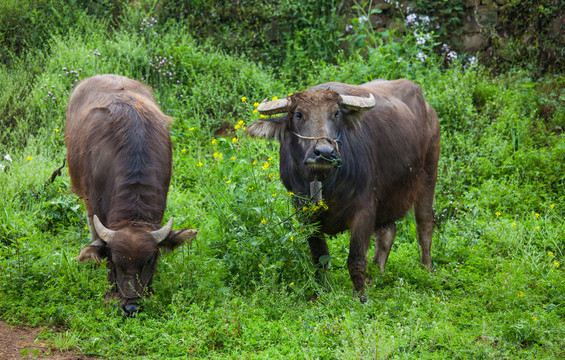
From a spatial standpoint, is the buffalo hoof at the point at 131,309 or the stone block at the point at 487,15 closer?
the buffalo hoof at the point at 131,309

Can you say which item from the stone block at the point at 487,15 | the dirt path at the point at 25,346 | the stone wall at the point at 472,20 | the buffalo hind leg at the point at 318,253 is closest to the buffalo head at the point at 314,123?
the buffalo hind leg at the point at 318,253

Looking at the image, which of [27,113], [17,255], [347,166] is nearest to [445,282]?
[347,166]

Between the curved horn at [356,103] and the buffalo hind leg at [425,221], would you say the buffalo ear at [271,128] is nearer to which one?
the curved horn at [356,103]

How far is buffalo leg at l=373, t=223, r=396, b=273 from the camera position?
→ 672cm

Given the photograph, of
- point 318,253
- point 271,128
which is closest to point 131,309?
point 318,253

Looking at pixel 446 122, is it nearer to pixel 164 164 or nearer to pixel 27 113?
pixel 164 164

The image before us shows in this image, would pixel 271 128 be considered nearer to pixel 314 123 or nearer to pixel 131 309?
pixel 314 123


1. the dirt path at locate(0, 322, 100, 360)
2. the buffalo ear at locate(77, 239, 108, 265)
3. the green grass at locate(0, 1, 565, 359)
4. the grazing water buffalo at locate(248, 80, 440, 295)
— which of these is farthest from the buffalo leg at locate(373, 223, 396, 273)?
the dirt path at locate(0, 322, 100, 360)

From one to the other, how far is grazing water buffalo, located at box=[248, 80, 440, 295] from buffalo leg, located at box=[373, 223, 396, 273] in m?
0.34

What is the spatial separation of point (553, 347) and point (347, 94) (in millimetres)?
2799

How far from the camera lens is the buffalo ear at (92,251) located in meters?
5.10

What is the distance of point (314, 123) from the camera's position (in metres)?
5.27

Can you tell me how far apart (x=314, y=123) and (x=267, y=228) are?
1.12 meters

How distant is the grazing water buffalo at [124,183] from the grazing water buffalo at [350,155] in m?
1.02
